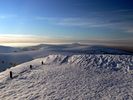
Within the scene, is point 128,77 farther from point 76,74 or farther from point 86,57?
point 86,57

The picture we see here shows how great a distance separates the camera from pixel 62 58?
31.9 m

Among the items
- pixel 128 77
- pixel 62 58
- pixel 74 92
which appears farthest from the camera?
pixel 62 58

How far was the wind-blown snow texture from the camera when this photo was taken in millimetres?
16167

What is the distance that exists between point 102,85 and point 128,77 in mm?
3535

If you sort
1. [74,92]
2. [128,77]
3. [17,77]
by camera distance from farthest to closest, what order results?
1. [17,77]
2. [128,77]
3. [74,92]

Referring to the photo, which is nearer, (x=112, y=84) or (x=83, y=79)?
(x=112, y=84)

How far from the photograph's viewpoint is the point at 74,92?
661 inches

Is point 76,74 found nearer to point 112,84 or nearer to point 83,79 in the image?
point 83,79

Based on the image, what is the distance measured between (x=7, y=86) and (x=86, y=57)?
1256cm

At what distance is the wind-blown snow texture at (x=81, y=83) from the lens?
1617cm

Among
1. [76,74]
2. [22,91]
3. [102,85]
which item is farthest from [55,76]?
[102,85]

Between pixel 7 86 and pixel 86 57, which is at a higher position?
pixel 86 57

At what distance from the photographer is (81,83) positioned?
751 inches

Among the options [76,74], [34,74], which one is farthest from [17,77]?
[76,74]
